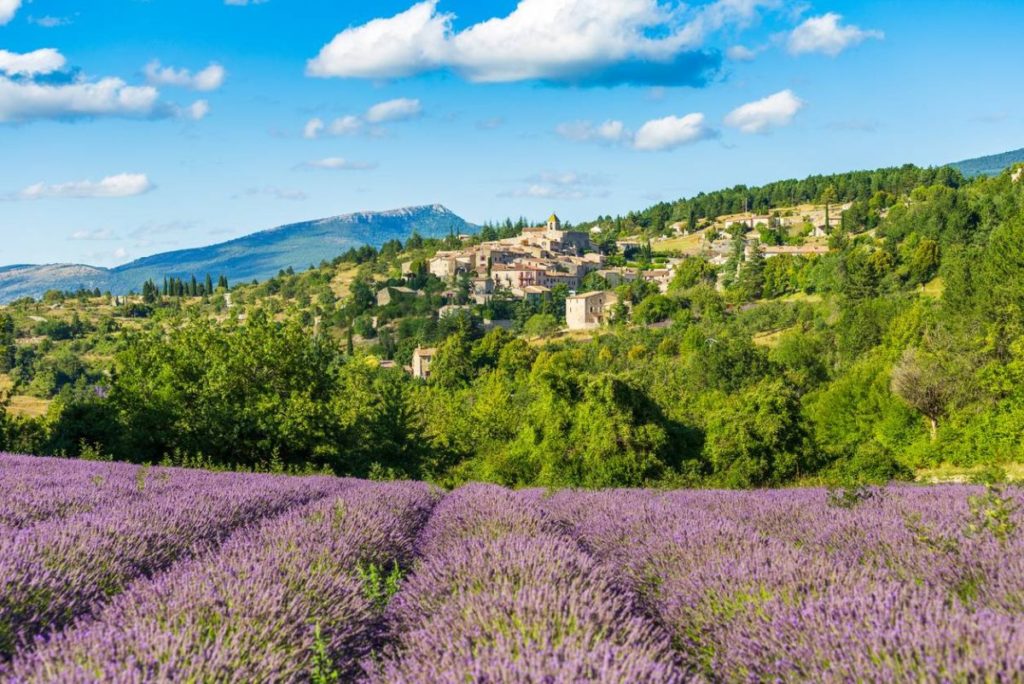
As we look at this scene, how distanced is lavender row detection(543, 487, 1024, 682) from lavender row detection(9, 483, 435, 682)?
1571mm

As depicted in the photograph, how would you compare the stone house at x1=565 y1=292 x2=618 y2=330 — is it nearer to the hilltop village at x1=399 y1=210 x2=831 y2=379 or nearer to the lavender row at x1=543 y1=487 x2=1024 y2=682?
A: the hilltop village at x1=399 y1=210 x2=831 y2=379

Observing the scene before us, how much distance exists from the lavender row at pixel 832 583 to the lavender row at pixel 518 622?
12.7 inches

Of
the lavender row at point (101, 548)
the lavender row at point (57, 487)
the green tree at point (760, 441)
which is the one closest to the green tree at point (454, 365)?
the green tree at point (760, 441)

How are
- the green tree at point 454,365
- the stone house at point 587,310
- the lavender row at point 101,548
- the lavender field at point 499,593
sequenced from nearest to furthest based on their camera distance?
1. the lavender field at point 499,593
2. the lavender row at point 101,548
3. the green tree at point 454,365
4. the stone house at point 587,310

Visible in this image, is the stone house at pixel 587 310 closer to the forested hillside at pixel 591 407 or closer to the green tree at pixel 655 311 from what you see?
the green tree at pixel 655 311

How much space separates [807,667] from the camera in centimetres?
259

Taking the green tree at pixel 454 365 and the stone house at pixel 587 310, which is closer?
the green tree at pixel 454 365

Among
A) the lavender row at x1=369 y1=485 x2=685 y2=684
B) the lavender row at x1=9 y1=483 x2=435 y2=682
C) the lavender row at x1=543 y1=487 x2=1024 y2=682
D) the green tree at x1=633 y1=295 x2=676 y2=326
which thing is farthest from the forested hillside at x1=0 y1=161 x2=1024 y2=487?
the green tree at x1=633 y1=295 x2=676 y2=326

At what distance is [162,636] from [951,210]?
109908mm

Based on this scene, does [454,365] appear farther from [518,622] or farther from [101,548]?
[518,622]

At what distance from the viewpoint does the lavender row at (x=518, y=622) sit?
240cm

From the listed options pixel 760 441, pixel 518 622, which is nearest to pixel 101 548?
pixel 518 622

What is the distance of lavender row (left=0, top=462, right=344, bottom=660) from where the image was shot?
3.35 meters

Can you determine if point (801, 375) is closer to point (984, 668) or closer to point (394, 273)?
point (984, 668)
